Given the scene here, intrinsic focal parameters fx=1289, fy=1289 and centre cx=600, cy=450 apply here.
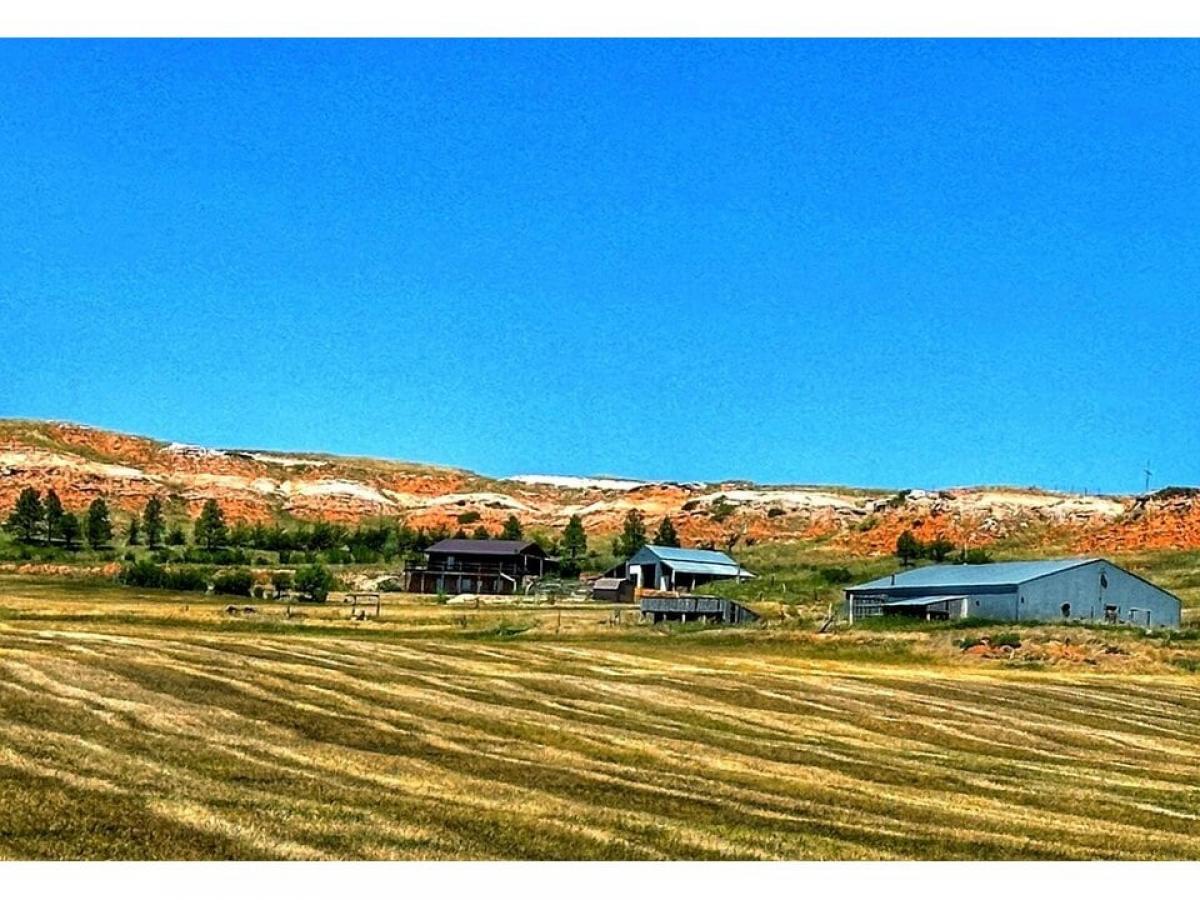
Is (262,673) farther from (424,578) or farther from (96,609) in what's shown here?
(424,578)

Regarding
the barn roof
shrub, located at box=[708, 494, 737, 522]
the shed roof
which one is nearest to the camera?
the shed roof

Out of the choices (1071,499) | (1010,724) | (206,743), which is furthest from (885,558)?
(206,743)

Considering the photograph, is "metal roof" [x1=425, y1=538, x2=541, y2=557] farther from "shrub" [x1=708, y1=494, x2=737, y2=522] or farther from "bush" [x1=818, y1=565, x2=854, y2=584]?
"shrub" [x1=708, y1=494, x2=737, y2=522]

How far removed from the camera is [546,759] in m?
25.9

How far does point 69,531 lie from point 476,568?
1873 inches

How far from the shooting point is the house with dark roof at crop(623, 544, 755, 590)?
12125cm

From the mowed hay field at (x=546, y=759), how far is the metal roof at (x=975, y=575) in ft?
130

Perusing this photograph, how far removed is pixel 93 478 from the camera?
187500 millimetres

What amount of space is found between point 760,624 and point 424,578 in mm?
46964

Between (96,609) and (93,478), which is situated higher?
(93,478)

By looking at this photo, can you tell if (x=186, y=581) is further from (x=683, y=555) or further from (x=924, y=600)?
(x=924, y=600)

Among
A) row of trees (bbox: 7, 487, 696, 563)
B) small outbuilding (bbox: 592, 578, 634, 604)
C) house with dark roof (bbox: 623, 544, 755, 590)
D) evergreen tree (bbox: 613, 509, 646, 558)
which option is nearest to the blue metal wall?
small outbuilding (bbox: 592, 578, 634, 604)

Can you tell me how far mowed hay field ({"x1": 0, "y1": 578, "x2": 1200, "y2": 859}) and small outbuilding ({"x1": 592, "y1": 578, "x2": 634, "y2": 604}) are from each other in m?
64.4

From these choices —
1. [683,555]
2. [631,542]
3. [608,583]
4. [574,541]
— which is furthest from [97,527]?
[683,555]
